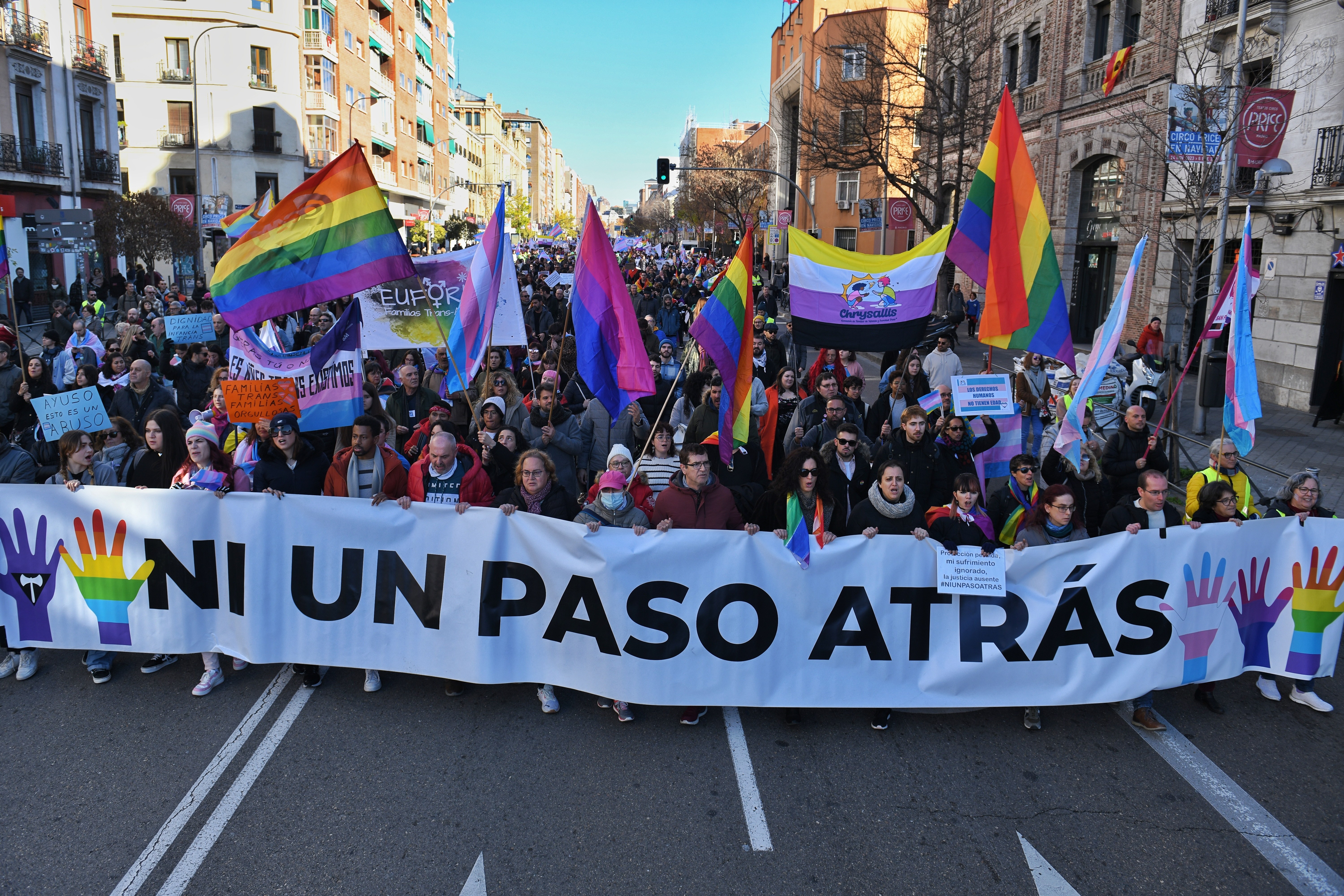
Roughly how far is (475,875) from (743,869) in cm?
119

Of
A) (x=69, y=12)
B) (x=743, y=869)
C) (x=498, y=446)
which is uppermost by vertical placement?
(x=69, y=12)

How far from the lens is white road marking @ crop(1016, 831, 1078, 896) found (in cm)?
410

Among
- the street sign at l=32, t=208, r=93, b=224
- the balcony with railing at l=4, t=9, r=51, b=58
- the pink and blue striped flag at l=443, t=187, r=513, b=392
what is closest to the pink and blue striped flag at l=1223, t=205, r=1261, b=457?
the pink and blue striped flag at l=443, t=187, r=513, b=392

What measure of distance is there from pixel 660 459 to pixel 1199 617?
3738 millimetres

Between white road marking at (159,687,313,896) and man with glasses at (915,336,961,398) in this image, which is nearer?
white road marking at (159,687,313,896)

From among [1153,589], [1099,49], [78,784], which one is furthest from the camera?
[1099,49]

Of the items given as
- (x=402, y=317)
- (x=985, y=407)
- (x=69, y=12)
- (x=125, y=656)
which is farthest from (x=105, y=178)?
(x=985, y=407)

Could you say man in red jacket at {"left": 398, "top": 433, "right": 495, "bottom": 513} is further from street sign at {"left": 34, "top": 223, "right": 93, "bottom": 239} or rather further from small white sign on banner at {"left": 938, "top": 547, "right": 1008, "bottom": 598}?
street sign at {"left": 34, "top": 223, "right": 93, "bottom": 239}

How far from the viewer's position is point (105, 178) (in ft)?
118

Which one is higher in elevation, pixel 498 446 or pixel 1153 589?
pixel 498 446

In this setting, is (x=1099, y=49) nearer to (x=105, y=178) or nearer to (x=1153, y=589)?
(x=1153, y=589)

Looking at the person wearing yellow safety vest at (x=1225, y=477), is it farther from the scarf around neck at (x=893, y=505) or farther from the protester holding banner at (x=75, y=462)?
the protester holding banner at (x=75, y=462)

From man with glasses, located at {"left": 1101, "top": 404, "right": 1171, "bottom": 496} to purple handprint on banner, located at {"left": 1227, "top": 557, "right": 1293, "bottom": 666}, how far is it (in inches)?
71.4

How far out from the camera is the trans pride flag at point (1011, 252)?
681cm
